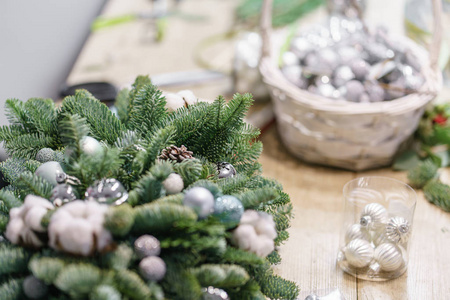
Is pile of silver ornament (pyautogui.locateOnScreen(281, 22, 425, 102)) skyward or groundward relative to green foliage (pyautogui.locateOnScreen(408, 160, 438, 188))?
skyward

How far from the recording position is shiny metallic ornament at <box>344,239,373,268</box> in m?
0.62

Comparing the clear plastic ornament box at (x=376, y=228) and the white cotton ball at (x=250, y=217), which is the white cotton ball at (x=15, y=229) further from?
the clear plastic ornament box at (x=376, y=228)

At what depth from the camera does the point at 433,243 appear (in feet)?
2.31

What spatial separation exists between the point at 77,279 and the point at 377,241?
43 centimetres

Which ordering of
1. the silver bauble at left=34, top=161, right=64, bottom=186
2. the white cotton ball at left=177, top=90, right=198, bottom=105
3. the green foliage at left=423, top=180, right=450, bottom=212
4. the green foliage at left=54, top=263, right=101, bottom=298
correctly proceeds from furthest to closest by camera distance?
the green foliage at left=423, top=180, right=450, bottom=212
the white cotton ball at left=177, top=90, right=198, bottom=105
the silver bauble at left=34, top=161, right=64, bottom=186
the green foliage at left=54, top=263, right=101, bottom=298

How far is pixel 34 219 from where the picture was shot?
0.39m

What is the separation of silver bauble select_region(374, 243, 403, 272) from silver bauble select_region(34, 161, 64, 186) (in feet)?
1.30

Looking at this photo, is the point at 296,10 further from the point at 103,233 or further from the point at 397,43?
the point at 103,233

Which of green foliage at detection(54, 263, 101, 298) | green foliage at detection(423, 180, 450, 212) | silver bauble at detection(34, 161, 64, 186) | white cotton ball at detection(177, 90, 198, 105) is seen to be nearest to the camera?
green foliage at detection(54, 263, 101, 298)

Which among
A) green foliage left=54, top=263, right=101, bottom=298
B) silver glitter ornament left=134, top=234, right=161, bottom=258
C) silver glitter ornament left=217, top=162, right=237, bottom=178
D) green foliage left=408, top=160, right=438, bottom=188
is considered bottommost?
green foliage left=408, top=160, right=438, bottom=188

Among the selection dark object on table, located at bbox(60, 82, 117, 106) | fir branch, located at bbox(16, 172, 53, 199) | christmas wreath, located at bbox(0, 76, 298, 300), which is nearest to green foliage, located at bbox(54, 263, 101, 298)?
christmas wreath, located at bbox(0, 76, 298, 300)

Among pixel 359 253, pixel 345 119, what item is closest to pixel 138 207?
pixel 359 253

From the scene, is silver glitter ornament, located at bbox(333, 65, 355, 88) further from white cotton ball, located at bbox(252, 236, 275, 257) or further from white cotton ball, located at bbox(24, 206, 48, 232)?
white cotton ball, located at bbox(24, 206, 48, 232)

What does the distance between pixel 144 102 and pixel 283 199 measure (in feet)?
0.60
